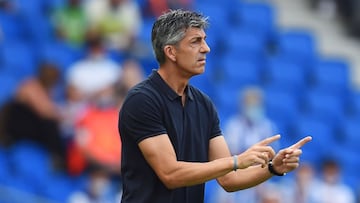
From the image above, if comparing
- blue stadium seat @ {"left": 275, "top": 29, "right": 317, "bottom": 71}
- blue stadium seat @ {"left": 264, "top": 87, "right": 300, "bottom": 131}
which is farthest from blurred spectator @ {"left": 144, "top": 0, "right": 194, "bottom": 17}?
blue stadium seat @ {"left": 275, "top": 29, "right": 317, "bottom": 71}

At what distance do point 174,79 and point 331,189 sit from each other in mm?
5520

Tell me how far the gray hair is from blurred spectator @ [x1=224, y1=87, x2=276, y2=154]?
5130mm

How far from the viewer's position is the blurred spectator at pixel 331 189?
10.5 m

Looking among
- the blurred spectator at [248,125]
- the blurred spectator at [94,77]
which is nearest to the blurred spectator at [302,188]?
the blurred spectator at [248,125]

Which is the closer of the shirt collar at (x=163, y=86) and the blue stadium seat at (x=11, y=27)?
the shirt collar at (x=163, y=86)

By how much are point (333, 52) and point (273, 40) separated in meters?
1.16

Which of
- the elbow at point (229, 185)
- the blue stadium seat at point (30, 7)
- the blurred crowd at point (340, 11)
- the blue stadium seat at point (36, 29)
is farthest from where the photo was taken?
the blurred crowd at point (340, 11)

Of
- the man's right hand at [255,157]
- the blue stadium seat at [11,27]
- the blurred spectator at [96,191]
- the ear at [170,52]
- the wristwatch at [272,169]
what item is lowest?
the wristwatch at [272,169]

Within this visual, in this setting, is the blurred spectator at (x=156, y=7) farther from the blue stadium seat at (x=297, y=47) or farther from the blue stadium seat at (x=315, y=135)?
the blue stadium seat at (x=315, y=135)

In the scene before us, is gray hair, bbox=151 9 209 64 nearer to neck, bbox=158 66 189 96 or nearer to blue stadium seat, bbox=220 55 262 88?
neck, bbox=158 66 189 96

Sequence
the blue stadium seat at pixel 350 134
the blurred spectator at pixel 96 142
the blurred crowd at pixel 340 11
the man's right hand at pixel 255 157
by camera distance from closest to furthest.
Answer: the man's right hand at pixel 255 157 < the blurred spectator at pixel 96 142 < the blue stadium seat at pixel 350 134 < the blurred crowd at pixel 340 11

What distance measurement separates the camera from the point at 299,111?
12.7 meters

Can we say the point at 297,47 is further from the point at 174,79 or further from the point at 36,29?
the point at 174,79

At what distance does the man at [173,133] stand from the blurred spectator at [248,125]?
16.4 ft
